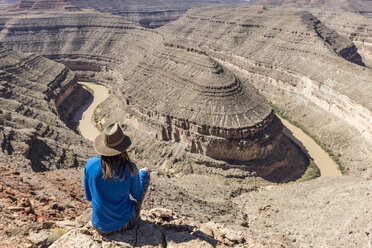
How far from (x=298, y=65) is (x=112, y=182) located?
62.1 m

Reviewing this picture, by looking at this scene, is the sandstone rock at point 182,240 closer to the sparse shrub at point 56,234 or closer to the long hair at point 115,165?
the long hair at point 115,165

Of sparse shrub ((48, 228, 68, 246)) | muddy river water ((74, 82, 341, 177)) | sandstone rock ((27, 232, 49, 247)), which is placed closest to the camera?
sandstone rock ((27, 232, 49, 247))

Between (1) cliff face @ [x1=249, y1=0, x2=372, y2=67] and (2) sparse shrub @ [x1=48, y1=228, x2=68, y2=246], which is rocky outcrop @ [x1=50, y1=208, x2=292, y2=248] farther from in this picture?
(1) cliff face @ [x1=249, y1=0, x2=372, y2=67]

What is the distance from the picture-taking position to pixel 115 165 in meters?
8.03

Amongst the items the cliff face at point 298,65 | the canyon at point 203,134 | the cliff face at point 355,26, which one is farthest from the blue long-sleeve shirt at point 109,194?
the cliff face at point 355,26

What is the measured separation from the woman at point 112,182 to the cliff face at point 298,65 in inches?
1626

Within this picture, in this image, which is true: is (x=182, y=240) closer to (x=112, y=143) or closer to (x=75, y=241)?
(x=75, y=241)

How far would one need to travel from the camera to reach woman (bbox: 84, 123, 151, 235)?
26.0 feet

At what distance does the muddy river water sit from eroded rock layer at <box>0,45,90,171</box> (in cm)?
347

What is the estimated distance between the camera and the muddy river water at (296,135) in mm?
41312

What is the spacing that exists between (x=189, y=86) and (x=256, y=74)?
32125mm

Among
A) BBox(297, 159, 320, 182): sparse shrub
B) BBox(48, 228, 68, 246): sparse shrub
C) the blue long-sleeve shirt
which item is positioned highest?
the blue long-sleeve shirt

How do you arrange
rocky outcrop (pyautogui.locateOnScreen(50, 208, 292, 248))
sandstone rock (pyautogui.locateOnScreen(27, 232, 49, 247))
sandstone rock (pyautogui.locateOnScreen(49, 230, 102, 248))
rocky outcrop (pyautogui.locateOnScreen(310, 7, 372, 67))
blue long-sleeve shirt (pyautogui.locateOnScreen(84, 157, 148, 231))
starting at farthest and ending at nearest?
rocky outcrop (pyautogui.locateOnScreen(310, 7, 372, 67))
rocky outcrop (pyautogui.locateOnScreen(50, 208, 292, 248))
sandstone rock (pyautogui.locateOnScreen(27, 232, 49, 247))
sandstone rock (pyautogui.locateOnScreen(49, 230, 102, 248))
blue long-sleeve shirt (pyautogui.locateOnScreen(84, 157, 148, 231))

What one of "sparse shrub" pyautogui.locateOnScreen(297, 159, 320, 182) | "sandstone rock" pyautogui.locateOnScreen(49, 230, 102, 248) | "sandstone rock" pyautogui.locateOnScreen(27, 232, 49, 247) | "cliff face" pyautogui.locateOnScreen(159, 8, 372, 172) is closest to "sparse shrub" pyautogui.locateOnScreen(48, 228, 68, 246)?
"sandstone rock" pyautogui.locateOnScreen(27, 232, 49, 247)
